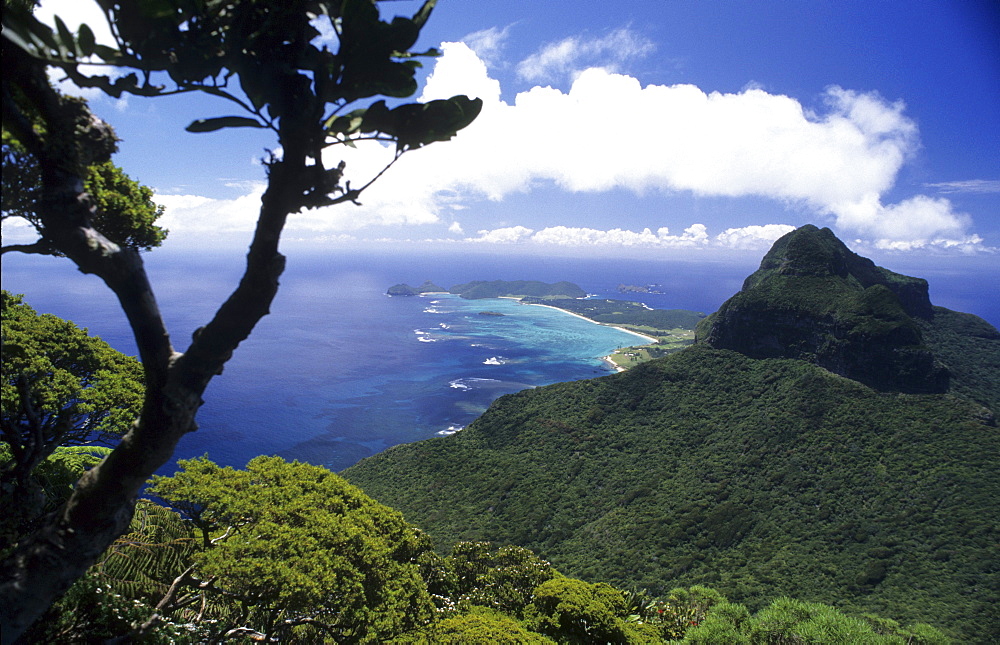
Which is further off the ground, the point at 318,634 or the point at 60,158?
the point at 60,158

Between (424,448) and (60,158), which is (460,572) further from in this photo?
(424,448)

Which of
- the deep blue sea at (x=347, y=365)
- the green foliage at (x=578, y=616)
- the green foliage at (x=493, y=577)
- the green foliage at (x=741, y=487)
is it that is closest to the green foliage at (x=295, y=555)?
the green foliage at (x=578, y=616)

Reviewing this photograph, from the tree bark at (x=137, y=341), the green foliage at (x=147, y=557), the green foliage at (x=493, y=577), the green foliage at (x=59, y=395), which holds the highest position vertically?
the tree bark at (x=137, y=341)

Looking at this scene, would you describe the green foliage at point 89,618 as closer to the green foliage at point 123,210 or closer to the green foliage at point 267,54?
the green foliage at point 123,210

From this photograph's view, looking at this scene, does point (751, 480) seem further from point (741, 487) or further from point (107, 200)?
point (107, 200)

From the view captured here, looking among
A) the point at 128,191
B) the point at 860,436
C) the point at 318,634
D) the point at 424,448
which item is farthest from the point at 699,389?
the point at 128,191

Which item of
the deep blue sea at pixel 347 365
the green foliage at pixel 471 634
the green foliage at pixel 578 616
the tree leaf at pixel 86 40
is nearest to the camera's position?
the tree leaf at pixel 86 40
